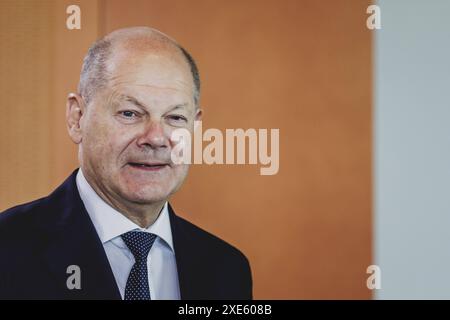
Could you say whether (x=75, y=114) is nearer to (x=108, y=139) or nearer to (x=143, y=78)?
(x=108, y=139)

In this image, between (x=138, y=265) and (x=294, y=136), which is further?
(x=294, y=136)

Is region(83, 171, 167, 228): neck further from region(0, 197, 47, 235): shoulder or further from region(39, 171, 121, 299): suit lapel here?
region(0, 197, 47, 235): shoulder

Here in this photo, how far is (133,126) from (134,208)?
27 cm

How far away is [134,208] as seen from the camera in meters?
2.09

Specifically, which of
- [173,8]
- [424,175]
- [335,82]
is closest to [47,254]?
[173,8]

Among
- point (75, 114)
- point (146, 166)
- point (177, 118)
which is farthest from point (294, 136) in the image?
point (75, 114)

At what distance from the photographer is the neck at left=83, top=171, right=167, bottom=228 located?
2074 millimetres

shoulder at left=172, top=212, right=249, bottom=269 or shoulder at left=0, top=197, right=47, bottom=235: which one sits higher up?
shoulder at left=0, top=197, right=47, bottom=235

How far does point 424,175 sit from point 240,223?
661 millimetres

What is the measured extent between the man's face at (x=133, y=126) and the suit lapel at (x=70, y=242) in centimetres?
10

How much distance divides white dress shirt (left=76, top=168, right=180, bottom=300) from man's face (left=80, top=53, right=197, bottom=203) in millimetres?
46

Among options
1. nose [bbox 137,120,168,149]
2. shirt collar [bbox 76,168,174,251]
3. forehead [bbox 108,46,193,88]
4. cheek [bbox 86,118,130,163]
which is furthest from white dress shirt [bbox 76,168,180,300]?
forehead [bbox 108,46,193,88]

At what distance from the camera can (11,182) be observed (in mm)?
2148

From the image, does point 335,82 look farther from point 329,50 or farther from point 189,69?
point 189,69
